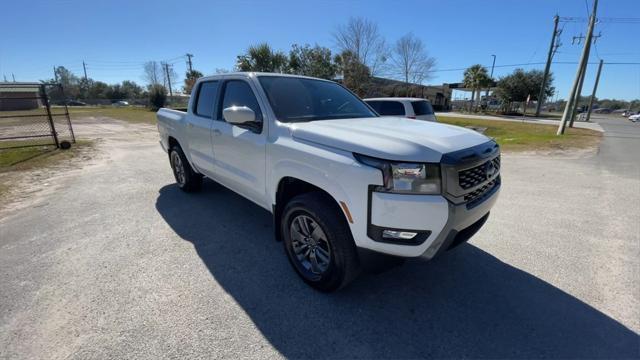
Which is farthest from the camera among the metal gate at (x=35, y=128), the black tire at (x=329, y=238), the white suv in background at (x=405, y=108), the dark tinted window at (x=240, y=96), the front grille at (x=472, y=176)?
the white suv in background at (x=405, y=108)

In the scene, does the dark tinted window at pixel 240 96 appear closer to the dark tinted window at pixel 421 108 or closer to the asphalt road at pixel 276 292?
Answer: the asphalt road at pixel 276 292

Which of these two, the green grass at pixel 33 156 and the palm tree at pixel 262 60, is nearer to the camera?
the green grass at pixel 33 156

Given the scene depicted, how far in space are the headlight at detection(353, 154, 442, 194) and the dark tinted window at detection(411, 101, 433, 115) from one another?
8.13 metres

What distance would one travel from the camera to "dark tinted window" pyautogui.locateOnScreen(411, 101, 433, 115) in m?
9.53

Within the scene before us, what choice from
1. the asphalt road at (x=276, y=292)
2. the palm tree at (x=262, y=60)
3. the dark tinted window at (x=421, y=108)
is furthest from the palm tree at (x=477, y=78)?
the asphalt road at (x=276, y=292)

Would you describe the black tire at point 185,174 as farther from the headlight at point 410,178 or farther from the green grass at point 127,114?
the green grass at point 127,114

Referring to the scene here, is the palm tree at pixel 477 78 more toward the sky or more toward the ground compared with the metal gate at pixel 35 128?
more toward the sky

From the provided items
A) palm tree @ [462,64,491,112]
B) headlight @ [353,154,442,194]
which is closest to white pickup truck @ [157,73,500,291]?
headlight @ [353,154,442,194]

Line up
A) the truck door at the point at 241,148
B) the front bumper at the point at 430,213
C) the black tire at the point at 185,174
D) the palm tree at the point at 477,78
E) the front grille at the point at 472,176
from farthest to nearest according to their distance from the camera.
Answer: the palm tree at the point at 477,78 < the black tire at the point at 185,174 < the truck door at the point at 241,148 < the front grille at the point at 472,176 < the front bumper at the point at 430,213

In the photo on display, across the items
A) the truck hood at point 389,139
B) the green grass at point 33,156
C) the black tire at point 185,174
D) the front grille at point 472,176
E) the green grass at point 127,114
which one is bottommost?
the green grass at point 127,114

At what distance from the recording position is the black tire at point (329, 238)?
7.38 ft

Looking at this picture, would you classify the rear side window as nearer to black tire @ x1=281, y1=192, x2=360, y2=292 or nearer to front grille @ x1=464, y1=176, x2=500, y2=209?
front grille @ x1=464, y1=176, x2=500, y2=209

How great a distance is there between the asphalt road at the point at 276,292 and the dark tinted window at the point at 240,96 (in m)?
1.55

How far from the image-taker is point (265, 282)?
273 cm
